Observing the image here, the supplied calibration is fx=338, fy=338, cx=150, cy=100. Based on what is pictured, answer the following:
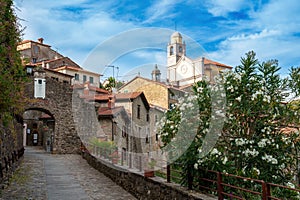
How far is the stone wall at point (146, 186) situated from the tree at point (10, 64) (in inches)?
129

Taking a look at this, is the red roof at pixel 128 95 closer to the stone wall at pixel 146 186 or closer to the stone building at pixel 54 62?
the stone wall at pixel 146 186

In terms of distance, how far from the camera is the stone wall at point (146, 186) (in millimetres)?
6155

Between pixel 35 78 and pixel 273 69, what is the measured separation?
55.2ft

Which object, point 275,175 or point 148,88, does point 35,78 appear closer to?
point 148,88

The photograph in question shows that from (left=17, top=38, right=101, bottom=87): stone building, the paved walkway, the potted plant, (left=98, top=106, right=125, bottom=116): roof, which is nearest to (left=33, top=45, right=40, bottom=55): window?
(left=17, top=38, right=101, bottom=87): stone building

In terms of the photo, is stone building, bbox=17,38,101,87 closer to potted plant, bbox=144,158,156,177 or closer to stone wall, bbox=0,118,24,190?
stone wall, bbox=0,118,24,190

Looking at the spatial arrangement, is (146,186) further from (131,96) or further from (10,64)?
(131,96)

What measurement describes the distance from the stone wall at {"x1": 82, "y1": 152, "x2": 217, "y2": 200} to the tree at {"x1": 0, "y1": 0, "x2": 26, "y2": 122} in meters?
3.27

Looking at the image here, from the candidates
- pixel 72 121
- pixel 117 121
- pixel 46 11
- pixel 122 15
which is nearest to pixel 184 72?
pixel 122 15

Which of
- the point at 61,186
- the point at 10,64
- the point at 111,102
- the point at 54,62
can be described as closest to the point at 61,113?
the point at 111,102

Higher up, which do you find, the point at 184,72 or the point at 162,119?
the point at 184,72

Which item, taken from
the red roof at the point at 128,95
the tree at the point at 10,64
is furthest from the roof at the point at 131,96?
the tree at the point at 10,64

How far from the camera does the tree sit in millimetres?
5124

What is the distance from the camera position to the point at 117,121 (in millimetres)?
22406
